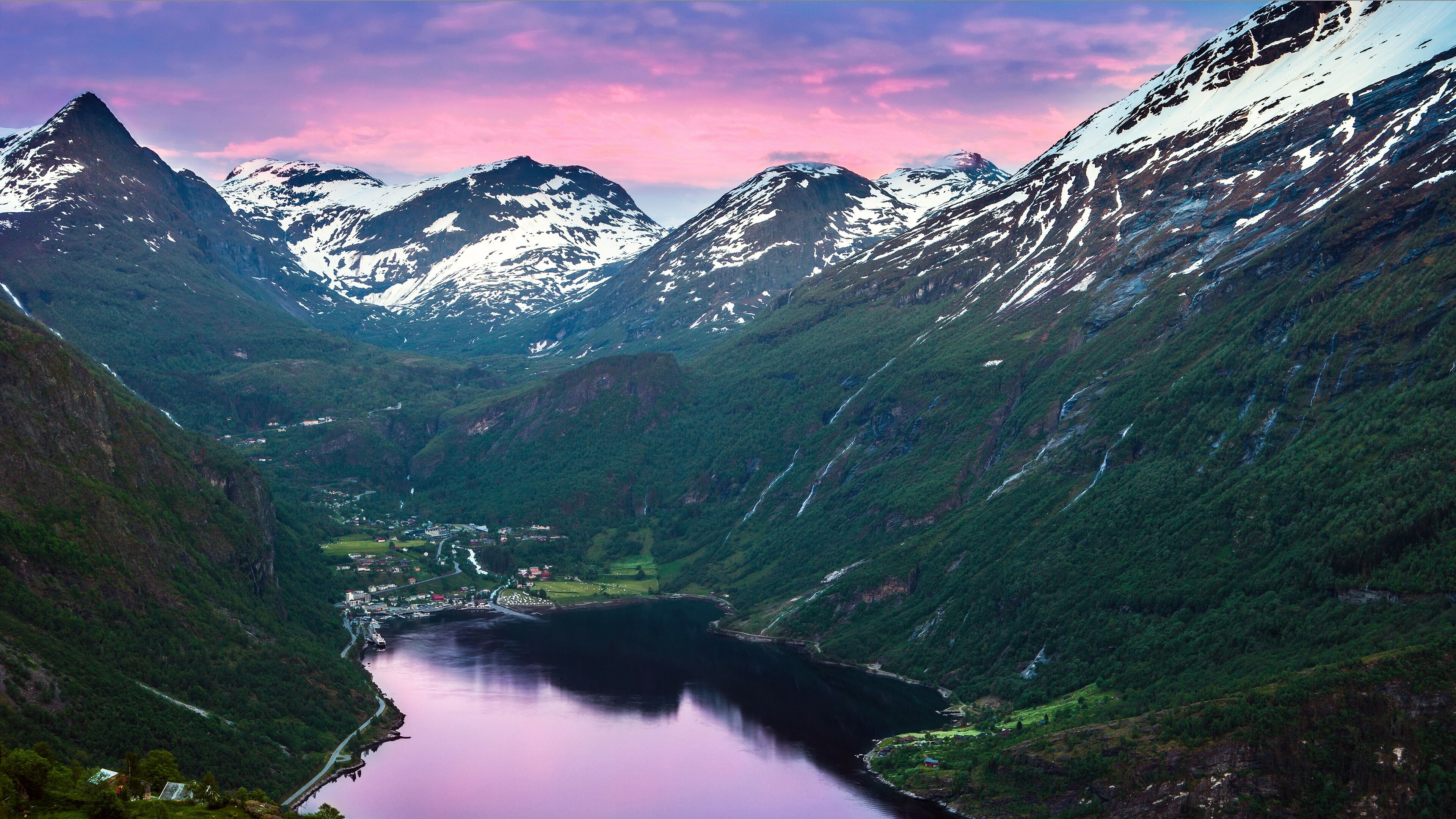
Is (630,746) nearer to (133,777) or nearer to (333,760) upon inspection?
(333,760)

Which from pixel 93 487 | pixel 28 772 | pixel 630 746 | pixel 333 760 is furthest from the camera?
→ pixel 630 746

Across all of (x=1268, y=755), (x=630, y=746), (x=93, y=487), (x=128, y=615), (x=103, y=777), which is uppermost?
(x=93, y=487)

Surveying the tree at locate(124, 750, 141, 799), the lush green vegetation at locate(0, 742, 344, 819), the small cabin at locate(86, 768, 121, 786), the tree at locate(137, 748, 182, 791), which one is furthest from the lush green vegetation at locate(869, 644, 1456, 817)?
the small cabin at locate(86, 768, 121, 786)

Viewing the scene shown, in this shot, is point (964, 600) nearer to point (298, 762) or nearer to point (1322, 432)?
point (1322, 432)

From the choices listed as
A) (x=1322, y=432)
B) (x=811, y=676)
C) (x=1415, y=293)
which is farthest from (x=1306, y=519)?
(x=811, y=676)

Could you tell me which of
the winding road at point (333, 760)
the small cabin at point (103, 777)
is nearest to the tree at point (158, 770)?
the small cabin at point (103, 777)

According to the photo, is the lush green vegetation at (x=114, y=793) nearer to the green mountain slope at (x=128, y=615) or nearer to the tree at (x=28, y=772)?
the tree at (x=28, y=772)

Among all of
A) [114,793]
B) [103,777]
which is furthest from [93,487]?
[114,793]
